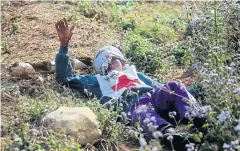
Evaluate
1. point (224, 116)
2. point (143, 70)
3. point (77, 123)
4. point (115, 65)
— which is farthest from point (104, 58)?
point (224, 116)

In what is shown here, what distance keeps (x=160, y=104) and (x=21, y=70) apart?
1384 mm

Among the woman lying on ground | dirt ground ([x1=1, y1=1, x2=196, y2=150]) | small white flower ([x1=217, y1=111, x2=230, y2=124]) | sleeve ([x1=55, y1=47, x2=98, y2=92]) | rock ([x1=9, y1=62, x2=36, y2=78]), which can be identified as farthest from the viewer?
dirt ground ([x1=1, y1=1, x2=196, y2=150])

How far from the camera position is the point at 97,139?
4.15 m

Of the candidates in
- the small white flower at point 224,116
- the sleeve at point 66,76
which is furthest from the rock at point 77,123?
the small white flower at point 224,116

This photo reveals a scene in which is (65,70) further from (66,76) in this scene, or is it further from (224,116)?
(224,116)

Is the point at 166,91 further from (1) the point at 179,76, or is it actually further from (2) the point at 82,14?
(2) the point at 82,14

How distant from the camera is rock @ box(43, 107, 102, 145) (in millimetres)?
4008

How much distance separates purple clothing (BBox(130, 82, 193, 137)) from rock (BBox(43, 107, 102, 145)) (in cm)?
37

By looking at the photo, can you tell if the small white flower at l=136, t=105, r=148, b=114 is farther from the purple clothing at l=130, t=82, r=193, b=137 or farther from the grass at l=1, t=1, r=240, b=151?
the grass at l=1, t=1, r=240, b=151

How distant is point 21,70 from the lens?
527cm

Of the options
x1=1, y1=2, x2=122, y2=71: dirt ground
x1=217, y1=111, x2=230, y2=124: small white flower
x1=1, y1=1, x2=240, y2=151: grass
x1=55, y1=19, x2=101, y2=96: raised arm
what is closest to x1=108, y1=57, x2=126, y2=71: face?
x1=55, y1=19, x2=101, y2=96: raised arm

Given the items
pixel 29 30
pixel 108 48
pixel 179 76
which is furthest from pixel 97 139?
pixel 29 30

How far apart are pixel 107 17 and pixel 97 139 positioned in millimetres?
3488

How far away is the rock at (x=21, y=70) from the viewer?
5272 mm
